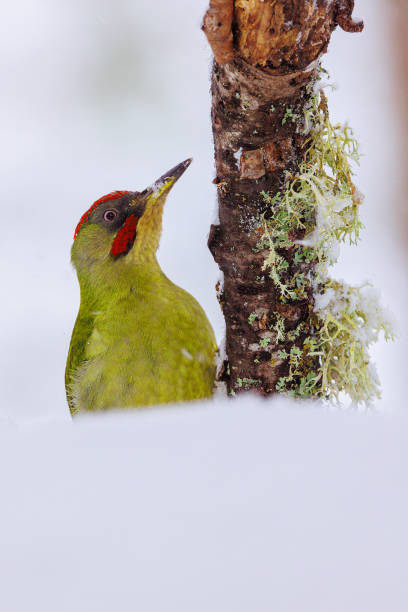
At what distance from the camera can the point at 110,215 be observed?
2.35 meters

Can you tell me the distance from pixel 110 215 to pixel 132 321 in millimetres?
476

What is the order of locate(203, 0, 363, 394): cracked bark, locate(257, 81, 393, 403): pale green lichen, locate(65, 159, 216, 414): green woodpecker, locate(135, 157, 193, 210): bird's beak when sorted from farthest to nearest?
locate(135, 157, 193, 210): bird's beak, locate(65, 159, 216, 414): green woodpecker, locate(257, 81, 393, 403): pale green lichen, locate(203, 0, 363, 394): cracked bark

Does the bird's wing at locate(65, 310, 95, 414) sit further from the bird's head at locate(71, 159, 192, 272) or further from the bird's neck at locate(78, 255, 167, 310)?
the bird's head at locate(71, 159, 192, 272)

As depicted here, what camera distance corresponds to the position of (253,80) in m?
1.29

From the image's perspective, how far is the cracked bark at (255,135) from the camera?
3.85 ft

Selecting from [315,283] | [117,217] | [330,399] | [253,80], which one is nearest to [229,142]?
[253,80]

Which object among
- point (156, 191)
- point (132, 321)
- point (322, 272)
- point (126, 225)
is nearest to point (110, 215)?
point (126, 225)

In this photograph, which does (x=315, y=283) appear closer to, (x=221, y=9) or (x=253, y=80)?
(x=253, y=80)

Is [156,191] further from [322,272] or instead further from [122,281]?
[322,272]

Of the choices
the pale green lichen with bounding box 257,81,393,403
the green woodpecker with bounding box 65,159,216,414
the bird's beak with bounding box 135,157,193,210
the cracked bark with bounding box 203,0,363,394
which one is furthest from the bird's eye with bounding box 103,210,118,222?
the pale green lichen with bounding box 257,81,393,403

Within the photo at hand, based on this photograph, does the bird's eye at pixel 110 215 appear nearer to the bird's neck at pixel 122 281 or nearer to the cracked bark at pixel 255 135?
the bird's neck at pixel 122 281

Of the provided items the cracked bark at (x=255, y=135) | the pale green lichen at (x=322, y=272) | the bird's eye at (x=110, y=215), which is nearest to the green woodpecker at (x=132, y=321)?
the bird's eye at (x=110, y=215)

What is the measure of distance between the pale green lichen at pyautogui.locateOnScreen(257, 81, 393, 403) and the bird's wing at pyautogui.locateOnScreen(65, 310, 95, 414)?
92 cm

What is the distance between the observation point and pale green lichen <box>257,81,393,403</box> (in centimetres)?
150
